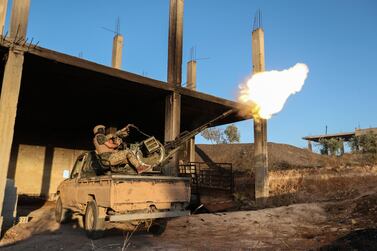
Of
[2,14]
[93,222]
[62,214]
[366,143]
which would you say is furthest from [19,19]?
[366,143]

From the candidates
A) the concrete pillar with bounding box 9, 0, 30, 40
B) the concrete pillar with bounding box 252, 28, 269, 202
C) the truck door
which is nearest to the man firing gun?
the truck door

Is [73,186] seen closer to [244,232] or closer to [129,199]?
[129,199]

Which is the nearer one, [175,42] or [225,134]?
[175,42]

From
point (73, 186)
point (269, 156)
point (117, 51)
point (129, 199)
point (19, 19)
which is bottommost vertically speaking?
point (129, 199)

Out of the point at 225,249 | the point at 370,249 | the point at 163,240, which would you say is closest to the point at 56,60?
the point at 163,240

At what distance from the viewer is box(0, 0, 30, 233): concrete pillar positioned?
931cm

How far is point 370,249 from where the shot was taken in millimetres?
5934

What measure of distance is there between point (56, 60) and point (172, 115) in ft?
16.2

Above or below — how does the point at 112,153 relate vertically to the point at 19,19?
below

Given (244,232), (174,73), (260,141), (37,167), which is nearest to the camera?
(244,232)

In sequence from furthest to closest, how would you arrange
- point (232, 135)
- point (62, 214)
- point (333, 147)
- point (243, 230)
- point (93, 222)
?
point (232, 135) < point (333, 147) < point (62, 214) < point (243, 230) < point (93, 222)

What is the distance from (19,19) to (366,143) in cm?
3342

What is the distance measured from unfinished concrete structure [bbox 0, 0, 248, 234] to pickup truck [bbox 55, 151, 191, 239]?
259 centimetres

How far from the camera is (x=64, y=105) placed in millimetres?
17453
